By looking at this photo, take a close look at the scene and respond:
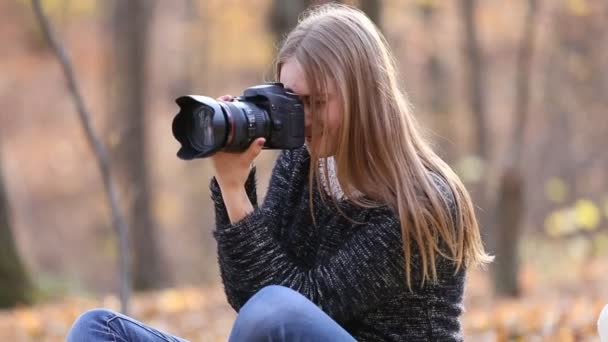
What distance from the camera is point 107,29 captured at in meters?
11.9

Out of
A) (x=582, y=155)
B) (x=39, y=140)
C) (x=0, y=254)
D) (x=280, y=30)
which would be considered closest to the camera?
(x=280, y=30)

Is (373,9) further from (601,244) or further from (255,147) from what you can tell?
(601,244)

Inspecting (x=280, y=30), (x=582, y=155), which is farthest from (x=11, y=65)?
(x=280, y=30)

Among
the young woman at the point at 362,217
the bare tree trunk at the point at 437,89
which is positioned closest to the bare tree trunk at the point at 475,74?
the bare tree trunk at the point at 437,89

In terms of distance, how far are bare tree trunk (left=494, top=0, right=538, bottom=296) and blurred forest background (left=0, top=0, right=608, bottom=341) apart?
0.01m

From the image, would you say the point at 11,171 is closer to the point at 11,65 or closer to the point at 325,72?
the point at 11,65

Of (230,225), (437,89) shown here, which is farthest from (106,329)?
(437,89)

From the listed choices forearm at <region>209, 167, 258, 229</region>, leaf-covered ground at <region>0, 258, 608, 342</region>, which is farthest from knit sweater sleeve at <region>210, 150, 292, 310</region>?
leaf-covered ground at <region>0, 258, 608, 342</region>

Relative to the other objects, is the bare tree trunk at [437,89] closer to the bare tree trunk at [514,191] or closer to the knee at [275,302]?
the bare tree trunk at [514,191]

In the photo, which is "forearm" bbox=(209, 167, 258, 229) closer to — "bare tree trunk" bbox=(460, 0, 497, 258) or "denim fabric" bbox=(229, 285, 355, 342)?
"denim fabric" bbox=(229, 285, 355, 342)

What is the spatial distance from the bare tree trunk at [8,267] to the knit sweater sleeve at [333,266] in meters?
4.22

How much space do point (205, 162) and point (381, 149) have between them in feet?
39.4

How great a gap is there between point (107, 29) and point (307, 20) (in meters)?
9.98

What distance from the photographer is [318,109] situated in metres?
2.17
